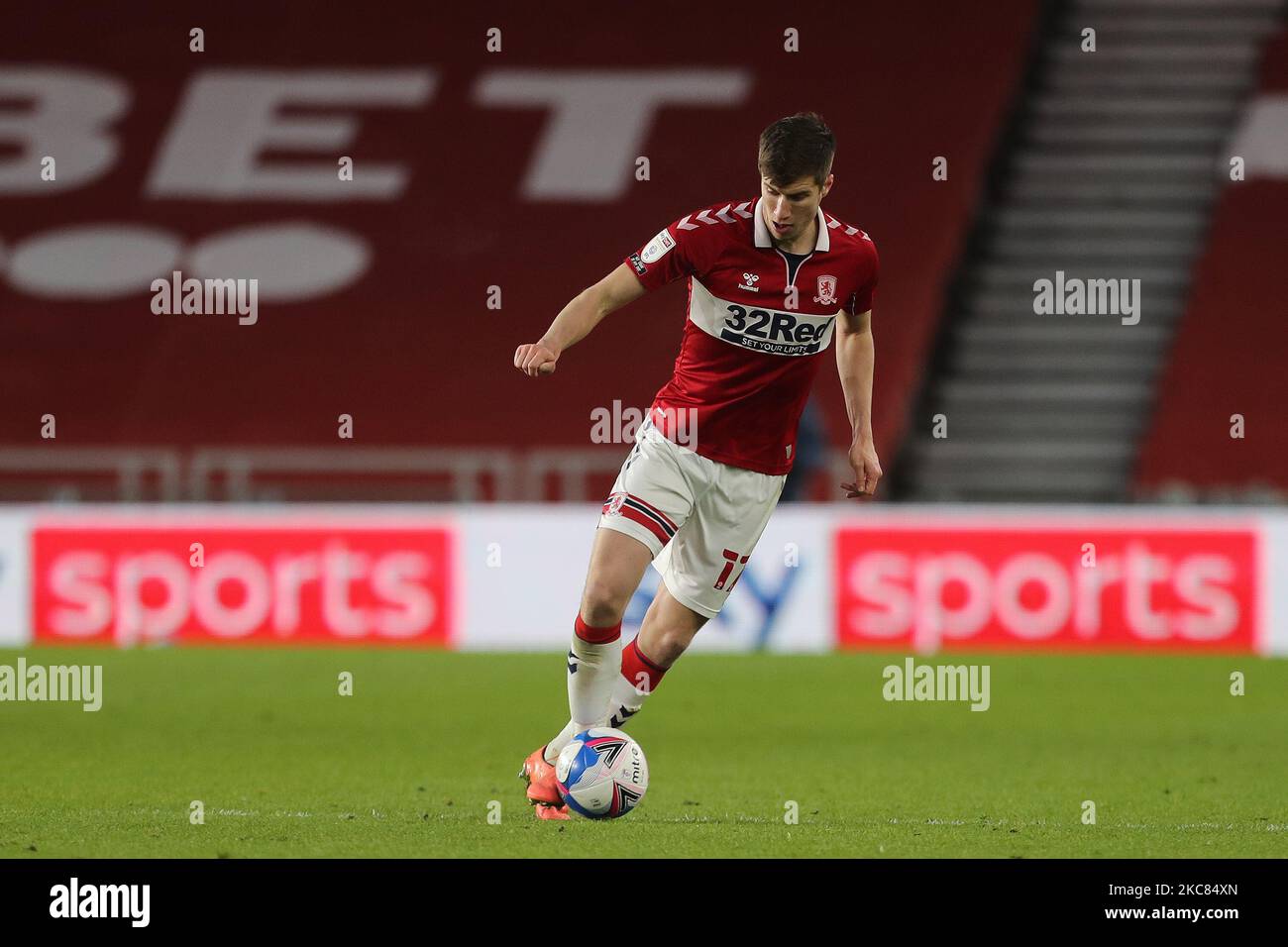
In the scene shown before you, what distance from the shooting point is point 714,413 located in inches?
261

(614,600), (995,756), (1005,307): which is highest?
(1005,307)

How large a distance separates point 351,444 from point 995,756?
910 cm

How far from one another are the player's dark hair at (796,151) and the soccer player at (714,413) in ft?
0.07

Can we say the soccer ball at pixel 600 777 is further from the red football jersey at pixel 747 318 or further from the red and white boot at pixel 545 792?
the red football jersey at pixel 747 318

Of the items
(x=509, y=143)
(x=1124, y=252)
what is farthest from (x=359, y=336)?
(x=1124, y=252)

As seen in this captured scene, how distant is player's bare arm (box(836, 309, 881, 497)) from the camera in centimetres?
681

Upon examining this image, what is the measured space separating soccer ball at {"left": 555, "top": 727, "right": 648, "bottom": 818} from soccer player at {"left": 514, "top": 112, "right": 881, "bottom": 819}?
0.65 feet

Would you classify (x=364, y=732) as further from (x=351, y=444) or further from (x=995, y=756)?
(x=351, y=444)

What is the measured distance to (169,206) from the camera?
1750cm

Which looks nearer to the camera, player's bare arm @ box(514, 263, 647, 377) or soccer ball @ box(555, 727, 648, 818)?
player's bare arm @ box(514, 263, 647, 377)

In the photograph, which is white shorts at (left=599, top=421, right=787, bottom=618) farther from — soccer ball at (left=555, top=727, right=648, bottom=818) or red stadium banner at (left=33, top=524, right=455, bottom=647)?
red stadium banner at (left=33, top=524, right=455, bottom=647)

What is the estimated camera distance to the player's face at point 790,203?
613 centimetres

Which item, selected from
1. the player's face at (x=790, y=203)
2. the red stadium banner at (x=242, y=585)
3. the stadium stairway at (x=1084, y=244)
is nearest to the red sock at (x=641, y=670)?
the player's face at (x=790, y=203)

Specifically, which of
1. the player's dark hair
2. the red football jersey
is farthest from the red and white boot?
the player's dark hair
